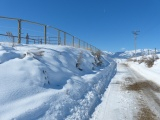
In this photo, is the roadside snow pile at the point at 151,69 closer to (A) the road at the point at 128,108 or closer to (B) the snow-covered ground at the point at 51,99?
(A) the road at the point at 128,108

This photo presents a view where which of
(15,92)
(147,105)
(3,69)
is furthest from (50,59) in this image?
(147,105)

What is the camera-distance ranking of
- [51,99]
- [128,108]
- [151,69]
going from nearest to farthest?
[51,99] → [128,108] → [151,69]

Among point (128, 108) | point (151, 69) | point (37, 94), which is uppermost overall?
point (37, 94)

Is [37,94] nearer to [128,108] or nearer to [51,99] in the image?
[51,99]

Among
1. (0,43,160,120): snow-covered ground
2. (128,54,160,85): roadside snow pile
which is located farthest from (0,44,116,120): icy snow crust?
(128,54,160,85): roadside snow pile

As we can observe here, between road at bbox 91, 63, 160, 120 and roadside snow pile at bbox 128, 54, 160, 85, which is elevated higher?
roadside snow pile at bbox 128, 54, 160, 85

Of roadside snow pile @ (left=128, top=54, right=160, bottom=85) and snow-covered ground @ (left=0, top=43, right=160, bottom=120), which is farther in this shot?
roadside snow pile @ (left=128, top=54, right=160, bottom=85)

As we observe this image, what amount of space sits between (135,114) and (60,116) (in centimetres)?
237

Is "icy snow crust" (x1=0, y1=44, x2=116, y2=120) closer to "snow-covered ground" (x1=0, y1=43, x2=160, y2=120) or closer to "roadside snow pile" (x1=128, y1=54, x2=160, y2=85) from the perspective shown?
"snow-covered ground" (x1=0, y1=43, x2=160, y2=120)

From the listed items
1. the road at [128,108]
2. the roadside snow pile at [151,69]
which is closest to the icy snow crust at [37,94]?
the road at [128,108]

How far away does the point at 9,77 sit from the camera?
606cm

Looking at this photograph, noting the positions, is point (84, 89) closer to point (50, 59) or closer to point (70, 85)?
point (70, 85)

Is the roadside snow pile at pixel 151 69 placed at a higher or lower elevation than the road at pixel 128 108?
higher

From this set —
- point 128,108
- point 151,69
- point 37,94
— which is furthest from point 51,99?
point 151,69
